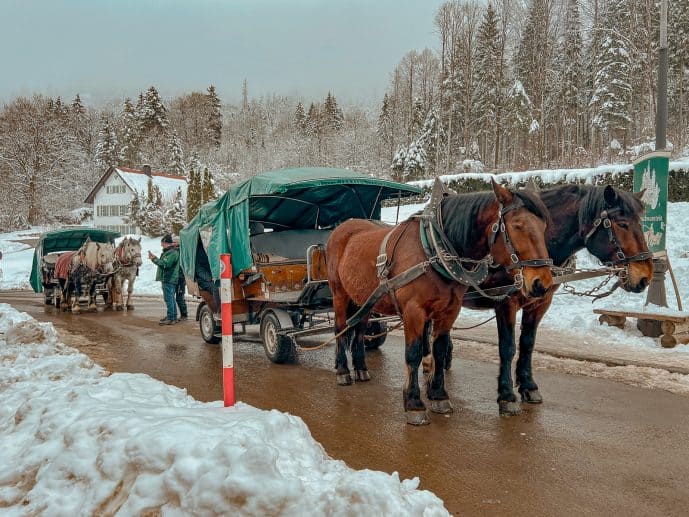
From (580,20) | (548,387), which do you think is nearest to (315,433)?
(548,387)

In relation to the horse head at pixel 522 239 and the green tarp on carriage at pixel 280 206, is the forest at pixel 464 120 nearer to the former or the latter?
the green tarp on carriage at pixel 280 206

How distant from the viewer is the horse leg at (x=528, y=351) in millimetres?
5020

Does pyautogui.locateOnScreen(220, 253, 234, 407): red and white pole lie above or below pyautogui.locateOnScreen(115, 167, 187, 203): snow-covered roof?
below

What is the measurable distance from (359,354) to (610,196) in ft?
10.5

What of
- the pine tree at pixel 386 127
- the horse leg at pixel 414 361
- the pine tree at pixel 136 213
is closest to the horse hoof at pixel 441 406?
the horse leg at pixel 414 361

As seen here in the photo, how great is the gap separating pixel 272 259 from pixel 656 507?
603cm

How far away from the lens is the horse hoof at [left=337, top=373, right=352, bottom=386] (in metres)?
5.74

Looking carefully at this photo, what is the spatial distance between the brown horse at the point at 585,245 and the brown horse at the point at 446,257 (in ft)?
1.97

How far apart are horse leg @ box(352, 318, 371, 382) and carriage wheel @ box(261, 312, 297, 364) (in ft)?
3.43

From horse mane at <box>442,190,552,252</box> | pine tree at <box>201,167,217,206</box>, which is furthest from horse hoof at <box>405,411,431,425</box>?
pine tree at <box>201,167,217,206</box>

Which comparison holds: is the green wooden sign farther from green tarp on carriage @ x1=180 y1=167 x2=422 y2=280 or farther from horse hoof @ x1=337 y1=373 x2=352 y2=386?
horse hoof @ x1=337 y1=373 x2=352 y2=386

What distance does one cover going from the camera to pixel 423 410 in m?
4.39

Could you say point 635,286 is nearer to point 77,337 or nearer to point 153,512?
point 153,512

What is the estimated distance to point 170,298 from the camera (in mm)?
10797
